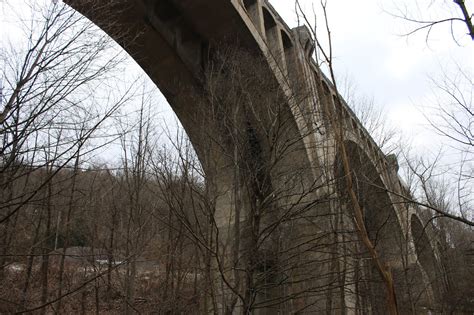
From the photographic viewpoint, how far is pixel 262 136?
313 inches

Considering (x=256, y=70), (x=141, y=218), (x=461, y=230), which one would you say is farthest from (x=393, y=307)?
(x=461, y=230)

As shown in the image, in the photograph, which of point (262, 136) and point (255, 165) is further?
point (262, 136)

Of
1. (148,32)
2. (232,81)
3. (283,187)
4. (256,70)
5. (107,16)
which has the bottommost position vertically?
(283,187)

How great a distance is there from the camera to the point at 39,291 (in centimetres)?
1431

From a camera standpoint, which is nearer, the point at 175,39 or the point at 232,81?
the point at 232,81

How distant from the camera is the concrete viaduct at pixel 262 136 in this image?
6.98 meters

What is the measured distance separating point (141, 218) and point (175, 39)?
596cm

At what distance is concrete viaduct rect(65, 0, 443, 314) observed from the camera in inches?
275

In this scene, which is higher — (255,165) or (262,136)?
(262,136)

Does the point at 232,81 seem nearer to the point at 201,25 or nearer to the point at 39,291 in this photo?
the point at 201,25

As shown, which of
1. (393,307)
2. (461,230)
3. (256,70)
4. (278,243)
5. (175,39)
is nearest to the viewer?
(393,307)

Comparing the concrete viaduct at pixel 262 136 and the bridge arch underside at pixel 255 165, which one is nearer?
the bridge arch underside at pixel 255 165

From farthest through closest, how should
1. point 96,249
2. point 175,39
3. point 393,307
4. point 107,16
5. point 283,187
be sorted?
point 96,249, point 175,39, point 283,187, point 107,16, point 393,307

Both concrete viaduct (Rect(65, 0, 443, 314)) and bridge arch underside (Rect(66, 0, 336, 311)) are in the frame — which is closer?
bridge arch underside (Rect(66, 0, 336, 311))
